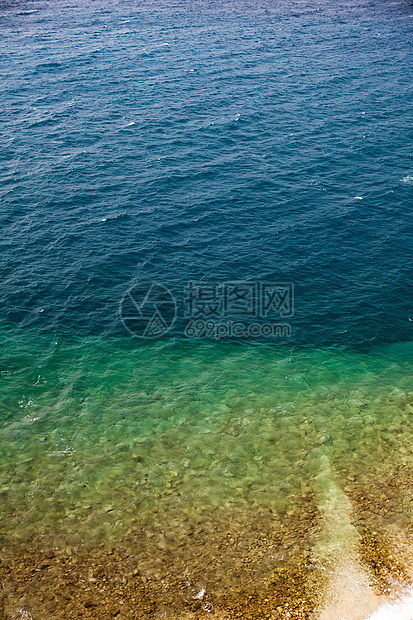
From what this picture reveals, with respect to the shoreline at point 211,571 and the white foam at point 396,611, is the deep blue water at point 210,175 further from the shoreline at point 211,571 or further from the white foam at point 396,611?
the white foam at point 396,611

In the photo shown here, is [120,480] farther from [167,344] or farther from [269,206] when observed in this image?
[269,206]

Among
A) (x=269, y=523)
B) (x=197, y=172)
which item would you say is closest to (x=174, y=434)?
(x=269, y=523)

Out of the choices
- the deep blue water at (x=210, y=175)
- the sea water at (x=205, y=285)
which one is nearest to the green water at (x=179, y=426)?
the sea water at (x=205, y=285)

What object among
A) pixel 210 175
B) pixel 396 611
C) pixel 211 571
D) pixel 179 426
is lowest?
pixel 396 611

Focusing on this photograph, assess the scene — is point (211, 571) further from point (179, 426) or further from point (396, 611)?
point (179, 426)

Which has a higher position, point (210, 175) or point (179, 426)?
point (210, 175)

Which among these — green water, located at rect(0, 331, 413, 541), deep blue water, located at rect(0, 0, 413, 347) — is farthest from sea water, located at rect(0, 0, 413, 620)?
deep blue water, located at rect(0, 0, 413, 347)

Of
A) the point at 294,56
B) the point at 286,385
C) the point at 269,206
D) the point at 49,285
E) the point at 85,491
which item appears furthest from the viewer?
the point at 294,56

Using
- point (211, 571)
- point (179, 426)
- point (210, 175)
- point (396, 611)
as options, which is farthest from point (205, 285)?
point (396, 611)
